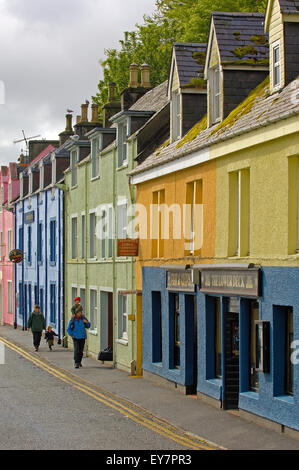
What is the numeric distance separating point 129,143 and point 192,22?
60.5ft

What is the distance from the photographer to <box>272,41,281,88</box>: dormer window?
18766 mm

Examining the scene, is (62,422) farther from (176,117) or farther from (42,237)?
(42,237)

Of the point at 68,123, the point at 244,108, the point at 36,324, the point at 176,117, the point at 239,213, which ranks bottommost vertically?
the point at 36,324

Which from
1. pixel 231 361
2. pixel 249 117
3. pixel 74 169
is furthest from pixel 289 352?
pixel 74 169

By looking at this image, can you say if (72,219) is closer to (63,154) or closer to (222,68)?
(63,154)

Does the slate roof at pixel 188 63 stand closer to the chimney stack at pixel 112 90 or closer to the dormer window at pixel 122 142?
the dormer window at pixel 122 142

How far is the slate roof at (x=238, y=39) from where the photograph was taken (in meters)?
21.5

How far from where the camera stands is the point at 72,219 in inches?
1518

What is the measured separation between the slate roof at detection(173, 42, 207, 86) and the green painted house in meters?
2.92

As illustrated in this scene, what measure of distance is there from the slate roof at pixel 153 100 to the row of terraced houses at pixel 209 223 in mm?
113

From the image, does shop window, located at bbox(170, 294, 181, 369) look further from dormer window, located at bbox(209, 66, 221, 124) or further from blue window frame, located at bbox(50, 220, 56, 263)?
blue window frame, located at bbox(50, 220, 56, 263)

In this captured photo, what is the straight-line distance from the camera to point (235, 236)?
776 inches

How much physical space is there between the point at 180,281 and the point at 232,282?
3878 millimetres
